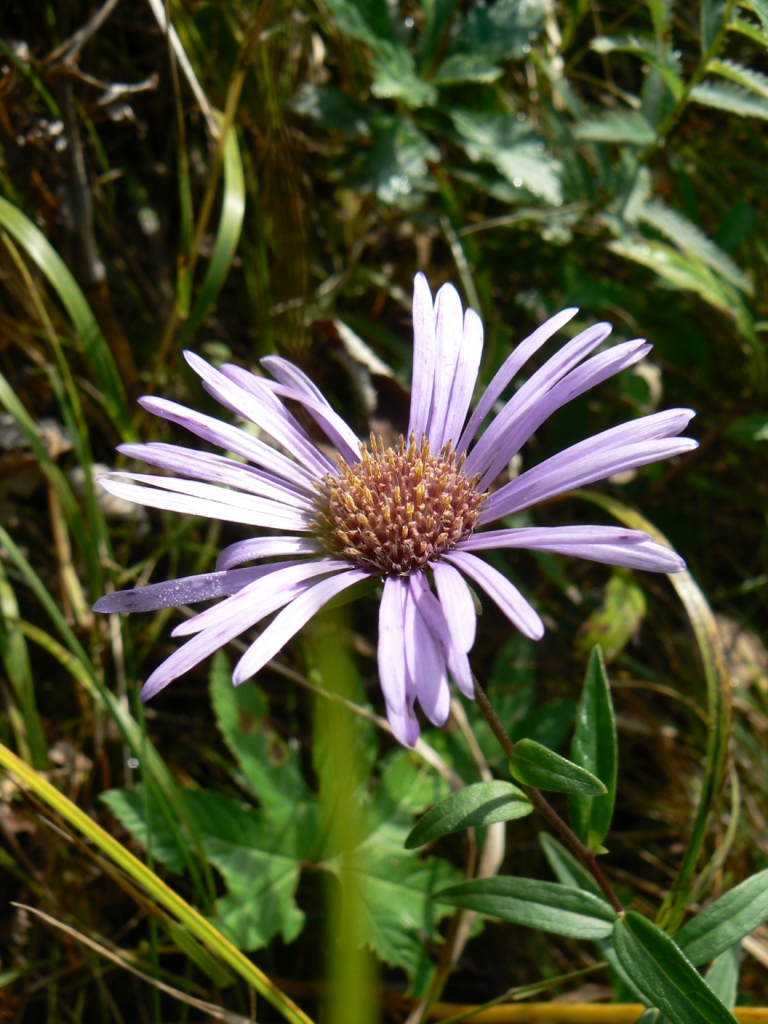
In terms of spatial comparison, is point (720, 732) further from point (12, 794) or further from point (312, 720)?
point (12, 794)

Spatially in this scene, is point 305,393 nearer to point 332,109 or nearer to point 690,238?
point 332,109

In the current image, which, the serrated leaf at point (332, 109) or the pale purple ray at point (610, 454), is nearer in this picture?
the pale purple ray at point (610, 454)

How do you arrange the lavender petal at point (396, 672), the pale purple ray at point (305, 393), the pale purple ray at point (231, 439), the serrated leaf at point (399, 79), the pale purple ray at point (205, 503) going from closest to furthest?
the lavender petal at point (396, 672)
the pale purple ray at point (205, 503)
the pale purple ray at point (231, 439)
the pale purple ray at point (305, 393)
the serrated leaf at point (399, 79)

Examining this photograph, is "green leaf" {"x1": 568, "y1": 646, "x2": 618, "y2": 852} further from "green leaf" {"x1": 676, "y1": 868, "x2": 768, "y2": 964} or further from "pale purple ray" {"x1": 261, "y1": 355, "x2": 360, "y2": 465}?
"pale purple ray" {"x1": 261, "y1": 355, "x2": 360, "y2": 465}

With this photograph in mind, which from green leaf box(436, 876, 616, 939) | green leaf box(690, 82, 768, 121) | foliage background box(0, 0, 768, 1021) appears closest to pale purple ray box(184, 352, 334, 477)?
foliage background box(0, 0, 768, 1021)

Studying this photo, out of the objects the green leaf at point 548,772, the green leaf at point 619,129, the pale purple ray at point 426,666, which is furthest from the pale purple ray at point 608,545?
the green leaf at point 619,129

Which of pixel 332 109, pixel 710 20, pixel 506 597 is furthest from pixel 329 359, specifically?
pixel 506 597

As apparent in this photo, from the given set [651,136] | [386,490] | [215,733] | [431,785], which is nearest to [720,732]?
[431,785]

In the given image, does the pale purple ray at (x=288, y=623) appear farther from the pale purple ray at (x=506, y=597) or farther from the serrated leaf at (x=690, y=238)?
the serrated leaf at (x=690, y=238)
